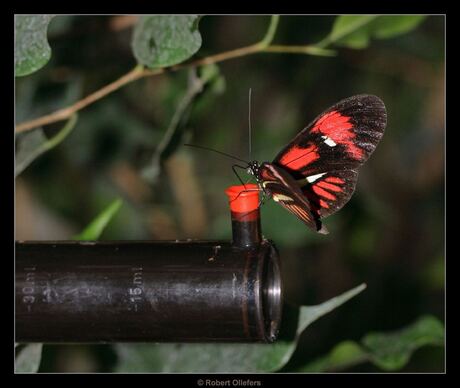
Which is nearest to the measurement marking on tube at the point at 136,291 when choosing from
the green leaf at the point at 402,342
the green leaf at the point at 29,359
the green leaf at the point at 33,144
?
the green leaf at the point at 29,359

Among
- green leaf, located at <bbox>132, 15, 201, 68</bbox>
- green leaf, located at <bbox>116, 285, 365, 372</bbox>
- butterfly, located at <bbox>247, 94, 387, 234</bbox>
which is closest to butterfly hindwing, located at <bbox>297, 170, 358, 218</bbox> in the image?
butterfly, located at <bbox>247, 94, 387, 234</bbox>

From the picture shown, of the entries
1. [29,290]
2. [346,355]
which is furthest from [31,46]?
[346,355]

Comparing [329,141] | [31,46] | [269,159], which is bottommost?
[269,159]

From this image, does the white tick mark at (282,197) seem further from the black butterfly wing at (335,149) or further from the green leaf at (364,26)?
the green leaf at (364,26)

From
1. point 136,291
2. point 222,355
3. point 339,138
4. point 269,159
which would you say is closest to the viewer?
point 136,291

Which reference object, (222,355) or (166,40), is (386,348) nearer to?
(222,355)

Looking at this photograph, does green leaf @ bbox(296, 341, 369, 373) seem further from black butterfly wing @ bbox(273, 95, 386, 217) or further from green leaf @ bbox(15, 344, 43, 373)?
green leaf @ bbox(15, 344, 43, 373)

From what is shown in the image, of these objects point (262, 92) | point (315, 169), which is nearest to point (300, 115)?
point (262, 92)
